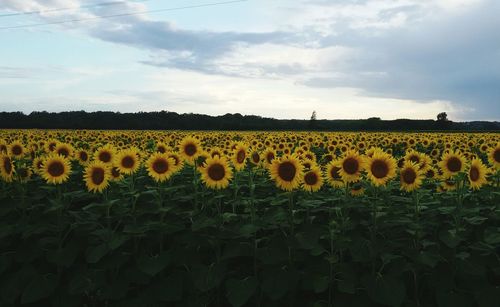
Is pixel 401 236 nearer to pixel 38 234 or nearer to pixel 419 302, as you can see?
pixel 419 302

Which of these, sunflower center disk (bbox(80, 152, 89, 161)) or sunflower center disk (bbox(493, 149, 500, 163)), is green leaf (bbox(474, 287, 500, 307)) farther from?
sunflower center disk (bbox(80, 152, 89, 161))

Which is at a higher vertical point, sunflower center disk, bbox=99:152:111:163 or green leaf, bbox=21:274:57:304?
sunflower center disk, bbox=99:152:111:163

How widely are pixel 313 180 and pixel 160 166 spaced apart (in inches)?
85.4

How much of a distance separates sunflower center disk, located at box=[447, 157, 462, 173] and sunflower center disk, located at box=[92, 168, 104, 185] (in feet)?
16.0

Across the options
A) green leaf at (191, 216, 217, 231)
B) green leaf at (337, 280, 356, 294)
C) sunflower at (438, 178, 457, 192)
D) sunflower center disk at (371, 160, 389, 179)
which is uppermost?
sunflower center disk at (371, 160, 389, 179)

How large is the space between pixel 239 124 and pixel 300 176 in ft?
225

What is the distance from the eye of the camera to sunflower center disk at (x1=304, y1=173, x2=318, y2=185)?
261 inches

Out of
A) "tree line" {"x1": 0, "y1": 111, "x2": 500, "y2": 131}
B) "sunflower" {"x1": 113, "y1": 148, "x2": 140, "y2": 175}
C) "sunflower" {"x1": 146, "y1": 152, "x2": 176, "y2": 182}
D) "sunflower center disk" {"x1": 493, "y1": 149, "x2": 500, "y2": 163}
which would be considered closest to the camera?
"sunflower" {"x1": 146, "y1": 152, "x2": 176, "y2": 182}

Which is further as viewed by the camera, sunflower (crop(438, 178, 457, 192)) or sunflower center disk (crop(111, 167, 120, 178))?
sunflower (crop(438, 178, 457, 192))

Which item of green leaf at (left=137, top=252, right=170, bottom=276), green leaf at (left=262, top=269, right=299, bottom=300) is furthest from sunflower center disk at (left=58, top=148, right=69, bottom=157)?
green leaf at (left=262, top=269, right=299, bottom=300)

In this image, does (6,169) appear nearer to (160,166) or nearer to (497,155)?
(160,166)

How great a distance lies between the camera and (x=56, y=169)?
755 centimetres

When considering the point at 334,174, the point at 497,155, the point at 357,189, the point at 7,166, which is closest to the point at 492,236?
the point at 357,189

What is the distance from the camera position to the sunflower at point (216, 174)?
6.73 m
